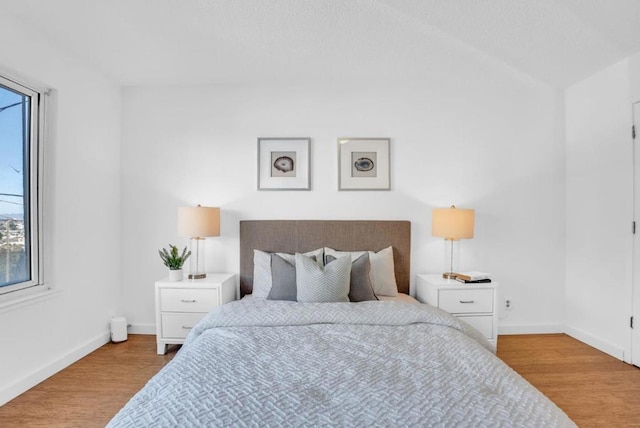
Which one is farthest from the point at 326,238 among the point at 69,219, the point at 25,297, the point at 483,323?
the point at 25,297

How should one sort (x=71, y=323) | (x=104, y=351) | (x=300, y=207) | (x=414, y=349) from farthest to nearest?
(x=300, y=207) → (x=104, y=351) → (x=71, y=323) → (x=414, y=349)

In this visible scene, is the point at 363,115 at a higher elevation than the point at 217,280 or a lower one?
higher

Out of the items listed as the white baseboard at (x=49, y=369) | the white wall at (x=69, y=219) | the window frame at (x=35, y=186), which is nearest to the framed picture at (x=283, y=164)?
the white wall at (x=69, y=219)

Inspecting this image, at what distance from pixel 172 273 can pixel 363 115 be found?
221 cm

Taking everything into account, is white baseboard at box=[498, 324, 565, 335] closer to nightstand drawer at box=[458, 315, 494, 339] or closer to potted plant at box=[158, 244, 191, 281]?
nightstand drawer at box=[458, 315, 494, 339]

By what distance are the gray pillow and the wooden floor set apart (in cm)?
105

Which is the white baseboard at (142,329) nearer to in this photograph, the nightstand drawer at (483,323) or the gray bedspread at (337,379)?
the gray bedspread at (337,379)

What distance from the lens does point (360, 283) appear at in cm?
251

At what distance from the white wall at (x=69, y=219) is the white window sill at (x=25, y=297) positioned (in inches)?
0.9

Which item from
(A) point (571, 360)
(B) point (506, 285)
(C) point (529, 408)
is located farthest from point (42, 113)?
(A) point (571, 360)

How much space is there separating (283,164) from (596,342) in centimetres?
312

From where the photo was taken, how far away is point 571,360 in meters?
2.68

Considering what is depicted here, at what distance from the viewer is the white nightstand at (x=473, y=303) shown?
2777mm

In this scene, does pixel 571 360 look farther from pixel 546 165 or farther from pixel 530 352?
pixel 546 165
